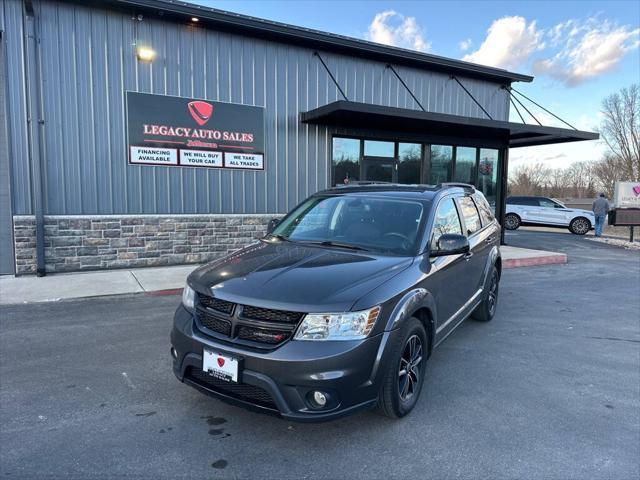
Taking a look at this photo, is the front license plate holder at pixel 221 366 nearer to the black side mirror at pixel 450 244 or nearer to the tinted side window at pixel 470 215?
the black side mirror at pixel 450 244

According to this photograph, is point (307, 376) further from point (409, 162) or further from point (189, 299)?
point (409, 162)

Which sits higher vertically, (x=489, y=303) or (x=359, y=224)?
(x=359, y=224)

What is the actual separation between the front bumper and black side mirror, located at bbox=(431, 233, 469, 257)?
3.73 feet

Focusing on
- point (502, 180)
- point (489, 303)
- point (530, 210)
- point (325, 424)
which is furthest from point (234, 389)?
point (530, 210)

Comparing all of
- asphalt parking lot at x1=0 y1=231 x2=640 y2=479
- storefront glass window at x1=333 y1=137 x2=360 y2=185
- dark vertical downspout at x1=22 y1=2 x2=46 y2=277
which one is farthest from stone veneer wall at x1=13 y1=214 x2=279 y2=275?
asphalt parking lot at x1=0 y1=231 x2=640 y2=479

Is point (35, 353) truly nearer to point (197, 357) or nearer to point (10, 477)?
point (10, 477)

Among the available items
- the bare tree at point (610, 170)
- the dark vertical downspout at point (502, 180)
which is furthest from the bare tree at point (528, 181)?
the dark vertical downspout at point (502, 180)

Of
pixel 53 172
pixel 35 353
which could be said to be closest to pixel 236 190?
pixel 53 172

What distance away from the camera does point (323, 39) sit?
10.7 meters

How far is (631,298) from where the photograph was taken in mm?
7621

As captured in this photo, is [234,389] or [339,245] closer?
[234,389]

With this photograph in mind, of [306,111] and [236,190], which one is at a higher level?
[306,111]

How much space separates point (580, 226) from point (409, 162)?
1250cm

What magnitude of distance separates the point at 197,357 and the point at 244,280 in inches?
23.9
